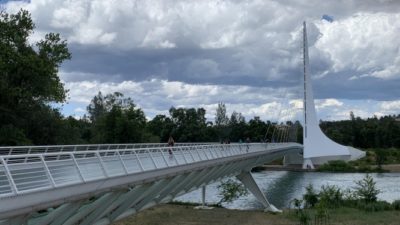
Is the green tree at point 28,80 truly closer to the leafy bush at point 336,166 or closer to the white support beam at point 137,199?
the white support beam at point 137,199

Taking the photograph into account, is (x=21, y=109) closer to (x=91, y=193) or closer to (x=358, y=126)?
(x=91, y=193)

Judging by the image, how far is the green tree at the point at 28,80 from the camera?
42969 millimetres

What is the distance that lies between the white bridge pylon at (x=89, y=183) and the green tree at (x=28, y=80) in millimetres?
14584

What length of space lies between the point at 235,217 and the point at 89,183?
22.0 metres

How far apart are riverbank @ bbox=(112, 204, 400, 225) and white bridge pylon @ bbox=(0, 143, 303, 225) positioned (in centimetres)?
491

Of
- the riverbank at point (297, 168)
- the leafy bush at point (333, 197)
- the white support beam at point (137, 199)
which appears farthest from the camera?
the riverbank at point (297, 168)

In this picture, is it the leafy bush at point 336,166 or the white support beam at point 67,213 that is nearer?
the white support beam at point 67,213

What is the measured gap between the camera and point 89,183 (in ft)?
50.1

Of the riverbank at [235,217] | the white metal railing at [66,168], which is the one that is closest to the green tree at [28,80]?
the riverbank at [235,217]

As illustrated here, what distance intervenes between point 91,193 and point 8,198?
12.3 feet

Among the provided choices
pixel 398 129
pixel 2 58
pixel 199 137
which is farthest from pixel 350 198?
pixel 398 129

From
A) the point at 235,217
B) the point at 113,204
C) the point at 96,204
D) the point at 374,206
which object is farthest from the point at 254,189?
the point at 96,204

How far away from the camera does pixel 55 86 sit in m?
45.7

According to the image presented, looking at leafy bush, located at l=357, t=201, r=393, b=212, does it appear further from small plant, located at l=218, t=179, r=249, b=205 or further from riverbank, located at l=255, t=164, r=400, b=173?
riverbank, located at l=255, t=164, r=400, b=173
